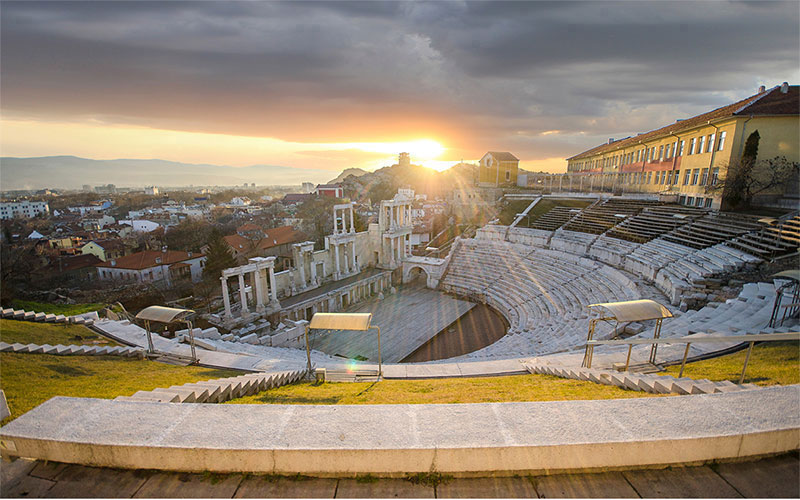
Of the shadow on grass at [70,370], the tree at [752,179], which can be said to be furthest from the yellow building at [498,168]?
the shadow on grass at [70,370]

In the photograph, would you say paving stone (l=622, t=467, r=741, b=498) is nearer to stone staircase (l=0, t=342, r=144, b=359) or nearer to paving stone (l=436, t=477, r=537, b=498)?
paving stone (l=436, t=477, r=537, b=498)

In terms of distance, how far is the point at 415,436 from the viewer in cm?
293

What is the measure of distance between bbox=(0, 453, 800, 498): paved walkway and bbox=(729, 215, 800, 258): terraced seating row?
19120 millimetres

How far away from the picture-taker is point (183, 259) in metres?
39.4

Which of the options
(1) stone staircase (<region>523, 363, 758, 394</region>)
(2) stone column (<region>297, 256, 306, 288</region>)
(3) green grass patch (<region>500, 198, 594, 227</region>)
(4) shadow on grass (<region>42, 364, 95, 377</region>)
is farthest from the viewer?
(3) green grass patch (<region>500, 198, 594, 227</region>)

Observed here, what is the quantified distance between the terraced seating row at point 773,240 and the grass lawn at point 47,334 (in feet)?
90.3

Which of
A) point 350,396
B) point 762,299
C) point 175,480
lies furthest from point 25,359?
point 762,299

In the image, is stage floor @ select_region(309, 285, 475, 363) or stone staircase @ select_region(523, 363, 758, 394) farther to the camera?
stage floor @ select_region(309, 285, 475, 363)

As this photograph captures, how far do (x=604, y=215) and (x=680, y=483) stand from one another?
109ft

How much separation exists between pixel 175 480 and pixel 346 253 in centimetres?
2804

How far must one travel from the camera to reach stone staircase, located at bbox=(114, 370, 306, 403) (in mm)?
4882

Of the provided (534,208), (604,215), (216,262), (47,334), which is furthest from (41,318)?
(534,208)

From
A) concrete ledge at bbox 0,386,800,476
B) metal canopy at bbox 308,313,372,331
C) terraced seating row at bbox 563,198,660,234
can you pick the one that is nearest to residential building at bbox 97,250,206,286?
metal canopy at bbox 308,313,372,331

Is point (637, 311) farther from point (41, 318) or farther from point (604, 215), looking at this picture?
point (604, 215)
